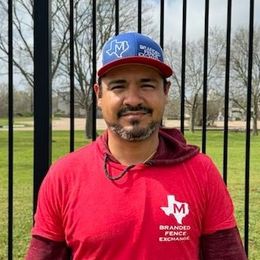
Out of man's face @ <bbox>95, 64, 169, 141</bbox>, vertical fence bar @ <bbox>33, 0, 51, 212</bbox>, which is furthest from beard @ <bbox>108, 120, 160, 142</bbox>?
vertical fence bar @ <bbox>33, 0, 51, 212</bbox>

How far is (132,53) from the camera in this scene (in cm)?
152

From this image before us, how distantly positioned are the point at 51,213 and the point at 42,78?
38.0 inches

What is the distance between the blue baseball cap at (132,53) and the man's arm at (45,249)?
0.54 meters

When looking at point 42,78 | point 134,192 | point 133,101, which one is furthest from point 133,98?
point 42,78

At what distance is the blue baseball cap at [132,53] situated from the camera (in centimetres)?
152

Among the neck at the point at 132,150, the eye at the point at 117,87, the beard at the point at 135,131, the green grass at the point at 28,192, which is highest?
the eye at the point at 117,87

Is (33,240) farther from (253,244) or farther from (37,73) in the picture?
(253,244)

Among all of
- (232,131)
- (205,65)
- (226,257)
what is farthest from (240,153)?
(226,257)

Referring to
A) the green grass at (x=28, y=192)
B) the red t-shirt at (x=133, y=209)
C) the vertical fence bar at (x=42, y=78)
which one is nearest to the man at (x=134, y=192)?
the red t-shirt at (x=133, y=209)

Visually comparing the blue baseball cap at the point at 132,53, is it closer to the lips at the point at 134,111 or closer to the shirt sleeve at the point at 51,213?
the lips at the point at 134,111

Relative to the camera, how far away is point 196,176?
5.03 feet

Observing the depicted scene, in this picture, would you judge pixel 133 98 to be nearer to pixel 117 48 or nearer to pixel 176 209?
pixel 117 48

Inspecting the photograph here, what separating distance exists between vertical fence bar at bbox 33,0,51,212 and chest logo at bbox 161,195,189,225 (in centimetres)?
101

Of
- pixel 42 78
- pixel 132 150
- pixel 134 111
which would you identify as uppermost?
pixel 42 78
